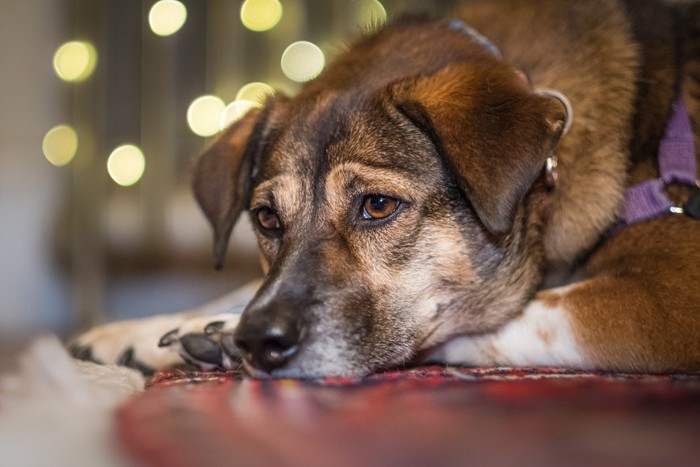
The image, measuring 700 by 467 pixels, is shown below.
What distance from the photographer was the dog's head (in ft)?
5.27

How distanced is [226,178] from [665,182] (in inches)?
44.7

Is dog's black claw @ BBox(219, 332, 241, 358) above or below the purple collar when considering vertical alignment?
below

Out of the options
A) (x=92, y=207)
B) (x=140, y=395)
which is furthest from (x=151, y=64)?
(x=140, y=395)

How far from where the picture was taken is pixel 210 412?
113 centimetres

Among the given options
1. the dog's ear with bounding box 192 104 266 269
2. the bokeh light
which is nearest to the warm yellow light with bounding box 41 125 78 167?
the bokeh light

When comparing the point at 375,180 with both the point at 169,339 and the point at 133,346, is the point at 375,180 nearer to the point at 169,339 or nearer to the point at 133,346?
the point at 169,339

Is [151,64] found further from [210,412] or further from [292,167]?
[210,412]

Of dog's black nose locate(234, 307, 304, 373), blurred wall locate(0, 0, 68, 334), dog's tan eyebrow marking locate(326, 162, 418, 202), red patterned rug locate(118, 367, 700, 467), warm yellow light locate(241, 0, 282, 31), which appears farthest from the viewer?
blurred wall locate(0, 0, 68, 334)

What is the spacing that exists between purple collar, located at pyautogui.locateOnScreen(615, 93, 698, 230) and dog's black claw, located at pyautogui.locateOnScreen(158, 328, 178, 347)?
3.72 feet

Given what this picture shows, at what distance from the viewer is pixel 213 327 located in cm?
182

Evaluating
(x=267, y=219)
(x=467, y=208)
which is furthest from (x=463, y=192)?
(x=267, y=219)

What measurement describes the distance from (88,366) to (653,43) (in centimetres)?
172

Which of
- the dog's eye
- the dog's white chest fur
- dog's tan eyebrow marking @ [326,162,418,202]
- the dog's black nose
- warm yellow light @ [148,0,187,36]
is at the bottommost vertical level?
the dog's white chest fur

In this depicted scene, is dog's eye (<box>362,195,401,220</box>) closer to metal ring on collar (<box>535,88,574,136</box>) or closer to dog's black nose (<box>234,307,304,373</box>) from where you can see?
dog's black nose (<box>234,307,304,373</box>)
